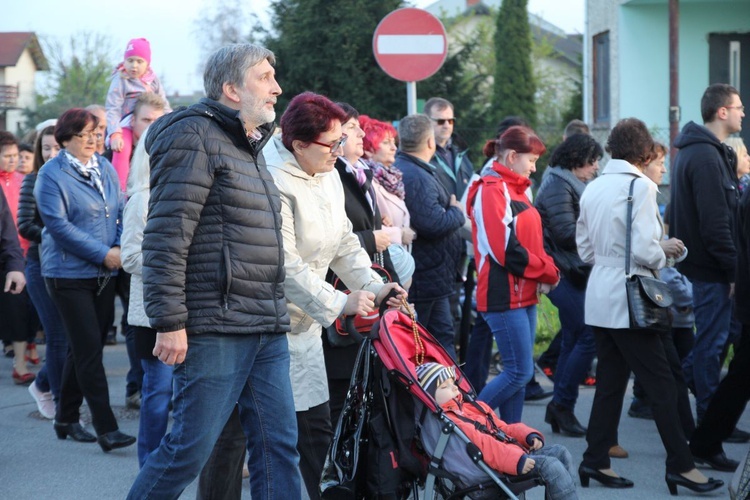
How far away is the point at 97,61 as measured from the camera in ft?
189

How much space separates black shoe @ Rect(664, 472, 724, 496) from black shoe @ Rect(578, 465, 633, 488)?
268 millimetres

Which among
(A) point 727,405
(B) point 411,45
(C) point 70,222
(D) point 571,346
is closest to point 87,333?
(C) point 70,222

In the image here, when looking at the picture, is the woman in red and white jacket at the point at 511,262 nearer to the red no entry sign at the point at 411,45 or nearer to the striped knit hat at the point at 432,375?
the striped knit hat at the point at 432,375

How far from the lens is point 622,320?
19.4 ft

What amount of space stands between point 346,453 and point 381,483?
0.75 ft

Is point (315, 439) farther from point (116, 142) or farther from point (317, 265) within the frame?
point (116, 142)

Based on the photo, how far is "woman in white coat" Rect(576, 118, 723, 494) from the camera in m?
Result: 5.86

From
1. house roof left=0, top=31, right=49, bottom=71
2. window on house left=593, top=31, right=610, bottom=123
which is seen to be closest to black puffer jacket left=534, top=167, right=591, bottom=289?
window on house left=593, top=31, right=610, bottom=123

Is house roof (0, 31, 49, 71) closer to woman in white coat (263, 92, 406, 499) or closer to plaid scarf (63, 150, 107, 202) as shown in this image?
plaid scarf (63, 150, 107, 202)

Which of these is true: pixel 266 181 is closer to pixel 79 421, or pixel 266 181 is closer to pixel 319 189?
pixel 319 189

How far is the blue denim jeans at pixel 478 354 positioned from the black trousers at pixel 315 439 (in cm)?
294

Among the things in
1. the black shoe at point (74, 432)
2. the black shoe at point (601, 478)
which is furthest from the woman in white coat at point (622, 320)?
the black shoe at point (74, 432)

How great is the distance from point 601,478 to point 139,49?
5.54m

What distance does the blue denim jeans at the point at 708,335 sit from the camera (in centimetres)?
703
